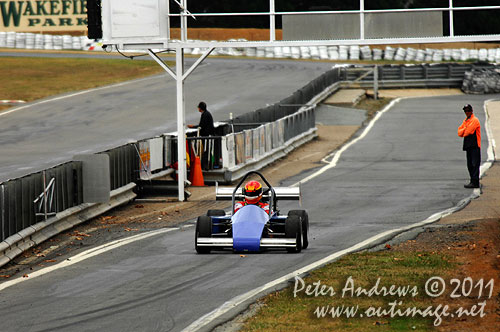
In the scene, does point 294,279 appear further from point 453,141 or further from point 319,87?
point 319,87

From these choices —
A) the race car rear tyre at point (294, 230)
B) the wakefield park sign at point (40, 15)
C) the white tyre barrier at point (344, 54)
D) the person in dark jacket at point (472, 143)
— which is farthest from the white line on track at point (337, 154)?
the wakefield park sign at point (40, 15)

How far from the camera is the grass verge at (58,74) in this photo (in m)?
49.5

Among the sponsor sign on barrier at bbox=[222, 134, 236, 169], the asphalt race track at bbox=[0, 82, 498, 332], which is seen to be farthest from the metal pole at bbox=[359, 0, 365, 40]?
the sponsor sign on barrier at bbox=[222, 134, 236, 169]

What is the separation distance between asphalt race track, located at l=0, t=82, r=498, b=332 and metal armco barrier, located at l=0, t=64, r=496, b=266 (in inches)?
73.3

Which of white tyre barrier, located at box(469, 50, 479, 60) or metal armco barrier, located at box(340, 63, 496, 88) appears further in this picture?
white tyre barrier, located at box(469, 50, 479, 60)

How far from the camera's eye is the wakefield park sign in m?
71.8

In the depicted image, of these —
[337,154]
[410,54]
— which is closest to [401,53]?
[410,54]

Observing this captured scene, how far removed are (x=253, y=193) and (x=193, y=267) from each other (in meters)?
2.06

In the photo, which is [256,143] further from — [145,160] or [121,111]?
[121,111]

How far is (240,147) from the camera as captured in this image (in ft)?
85.9

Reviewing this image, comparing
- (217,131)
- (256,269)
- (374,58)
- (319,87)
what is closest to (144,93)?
(319,87)

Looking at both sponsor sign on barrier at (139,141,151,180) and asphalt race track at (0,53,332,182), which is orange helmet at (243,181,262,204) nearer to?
sponsor sign on barrier at (139,141,151,180)

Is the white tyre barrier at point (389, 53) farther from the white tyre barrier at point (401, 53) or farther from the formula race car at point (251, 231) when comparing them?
the formula race car at point (251, 231)

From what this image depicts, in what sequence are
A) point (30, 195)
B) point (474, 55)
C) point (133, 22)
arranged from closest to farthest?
point (30, 195) → point (133, 22) → point (474, 55)
